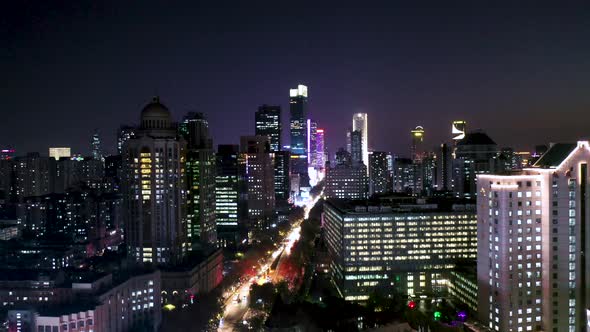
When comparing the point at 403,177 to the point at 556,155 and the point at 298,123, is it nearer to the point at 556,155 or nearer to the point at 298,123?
the point at 298,123

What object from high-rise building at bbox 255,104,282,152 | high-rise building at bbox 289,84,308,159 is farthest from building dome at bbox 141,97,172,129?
high-rise building at bbox 289,84,308,159

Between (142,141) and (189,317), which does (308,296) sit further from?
(142,141)

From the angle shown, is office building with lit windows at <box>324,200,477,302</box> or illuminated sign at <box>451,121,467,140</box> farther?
illuminated sign at <box>451,121,467,140</box>

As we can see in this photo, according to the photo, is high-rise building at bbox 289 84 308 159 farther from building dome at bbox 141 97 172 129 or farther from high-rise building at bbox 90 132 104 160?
building dome at bbox 141 97 172 129

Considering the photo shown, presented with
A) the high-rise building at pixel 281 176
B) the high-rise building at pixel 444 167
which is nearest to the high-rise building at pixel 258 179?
the high-rise building at pixel 281 176

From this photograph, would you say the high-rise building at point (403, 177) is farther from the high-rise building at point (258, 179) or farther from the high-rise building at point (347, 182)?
the high-rise building at point (258, 179)
